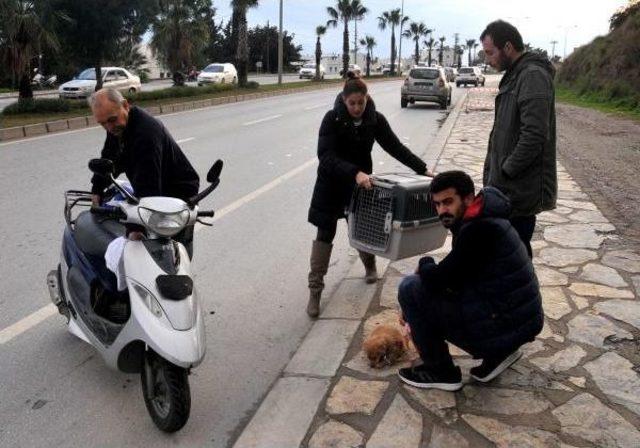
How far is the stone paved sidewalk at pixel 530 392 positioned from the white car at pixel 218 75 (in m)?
33.4

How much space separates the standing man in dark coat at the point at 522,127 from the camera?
3420mm

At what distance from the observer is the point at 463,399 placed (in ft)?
10.3

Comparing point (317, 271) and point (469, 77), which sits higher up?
point (469, 77)

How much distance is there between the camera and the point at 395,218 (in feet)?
12.3

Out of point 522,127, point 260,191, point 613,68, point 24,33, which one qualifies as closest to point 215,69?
point 24,33

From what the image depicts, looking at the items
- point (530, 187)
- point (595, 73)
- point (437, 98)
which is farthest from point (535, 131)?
point (595, 73)

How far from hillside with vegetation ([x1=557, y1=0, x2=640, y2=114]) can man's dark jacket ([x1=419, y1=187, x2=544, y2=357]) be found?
65.9 feet

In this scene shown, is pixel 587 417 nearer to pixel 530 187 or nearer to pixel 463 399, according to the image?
pixel 463 399

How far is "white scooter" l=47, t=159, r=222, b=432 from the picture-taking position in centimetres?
278

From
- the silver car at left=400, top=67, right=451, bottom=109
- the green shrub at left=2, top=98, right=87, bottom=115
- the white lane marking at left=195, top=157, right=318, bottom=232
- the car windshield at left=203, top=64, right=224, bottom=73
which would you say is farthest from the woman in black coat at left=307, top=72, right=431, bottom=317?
the car windshield at left=203, top=64, right=224, bottom=73

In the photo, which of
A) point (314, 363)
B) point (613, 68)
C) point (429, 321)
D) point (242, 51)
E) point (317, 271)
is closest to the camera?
point (429, 321)

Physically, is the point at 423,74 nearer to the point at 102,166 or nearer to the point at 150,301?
the point at 102,166

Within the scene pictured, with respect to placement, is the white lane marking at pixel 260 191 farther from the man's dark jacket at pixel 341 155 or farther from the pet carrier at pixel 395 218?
the pet carrier at pixel 395 218

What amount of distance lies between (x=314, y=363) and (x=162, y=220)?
51.5 inches
